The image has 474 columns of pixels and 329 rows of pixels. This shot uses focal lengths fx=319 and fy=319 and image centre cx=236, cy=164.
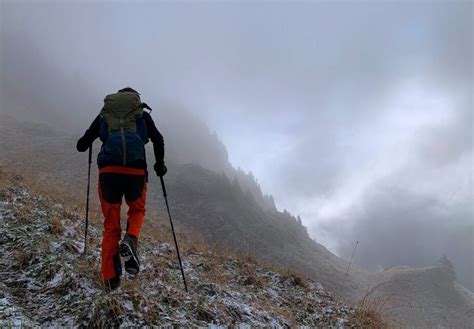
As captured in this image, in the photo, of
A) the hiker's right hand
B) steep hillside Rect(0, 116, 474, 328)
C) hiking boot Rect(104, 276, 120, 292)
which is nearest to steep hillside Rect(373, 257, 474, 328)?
steep hillside Rect(0, 116, 474, 328)

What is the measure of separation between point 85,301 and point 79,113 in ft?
480

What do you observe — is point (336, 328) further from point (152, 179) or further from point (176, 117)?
point (176, 117)

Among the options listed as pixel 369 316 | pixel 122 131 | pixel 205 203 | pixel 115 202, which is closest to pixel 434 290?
pixel 205 203

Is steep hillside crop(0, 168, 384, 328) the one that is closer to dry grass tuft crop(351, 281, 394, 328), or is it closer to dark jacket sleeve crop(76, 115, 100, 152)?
dry grass tuft crop(351, 281, 394, 328)

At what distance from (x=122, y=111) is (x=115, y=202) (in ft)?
4.54

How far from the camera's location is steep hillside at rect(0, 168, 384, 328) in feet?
13.5

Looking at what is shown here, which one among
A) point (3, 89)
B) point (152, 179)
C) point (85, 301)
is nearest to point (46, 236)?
point (85, 301)

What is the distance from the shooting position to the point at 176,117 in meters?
193

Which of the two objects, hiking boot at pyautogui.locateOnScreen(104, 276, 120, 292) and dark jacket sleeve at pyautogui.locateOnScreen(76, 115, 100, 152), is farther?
dark jacket sleeve at pyautogui.locateOnScreen(76, 115, 100, 152)

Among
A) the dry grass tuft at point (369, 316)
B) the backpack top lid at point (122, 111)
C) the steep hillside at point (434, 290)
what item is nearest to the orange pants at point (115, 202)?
the backpack top lid at point (122, 111)

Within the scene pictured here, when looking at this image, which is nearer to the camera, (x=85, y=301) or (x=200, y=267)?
(x=85, y=301)

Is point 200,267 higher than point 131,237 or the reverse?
higher

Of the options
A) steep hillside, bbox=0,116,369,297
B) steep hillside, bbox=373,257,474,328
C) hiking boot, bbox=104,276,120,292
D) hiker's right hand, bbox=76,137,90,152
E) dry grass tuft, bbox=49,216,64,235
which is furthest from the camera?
steep hillside, bbox=373,257,474,328

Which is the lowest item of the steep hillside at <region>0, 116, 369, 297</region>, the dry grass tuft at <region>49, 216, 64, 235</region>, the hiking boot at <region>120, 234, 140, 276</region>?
the hiking boot at <region>120, 234, 140, 276</region>
